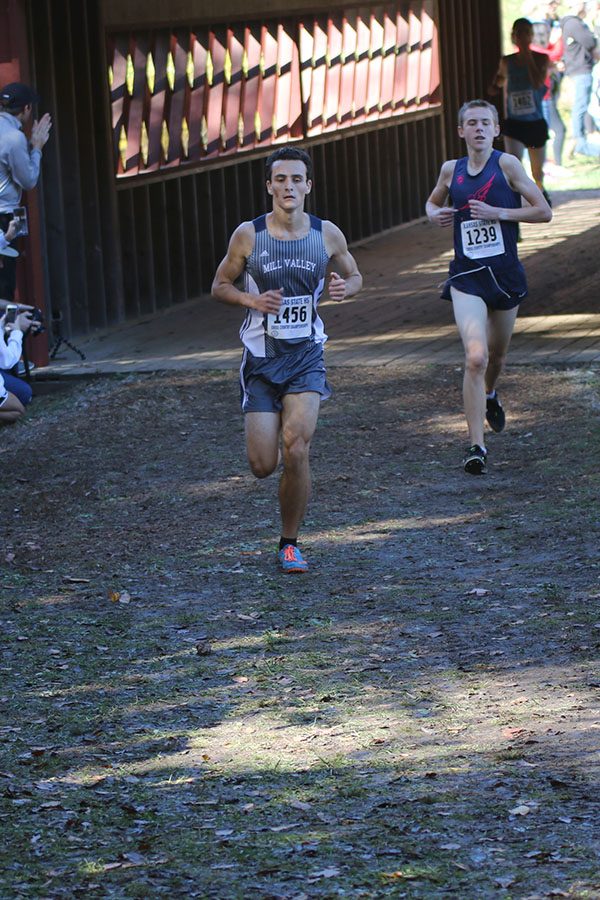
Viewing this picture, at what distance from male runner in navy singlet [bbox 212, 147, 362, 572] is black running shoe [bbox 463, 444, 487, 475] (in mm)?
2023

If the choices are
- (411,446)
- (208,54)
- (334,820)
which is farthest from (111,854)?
(208,54)

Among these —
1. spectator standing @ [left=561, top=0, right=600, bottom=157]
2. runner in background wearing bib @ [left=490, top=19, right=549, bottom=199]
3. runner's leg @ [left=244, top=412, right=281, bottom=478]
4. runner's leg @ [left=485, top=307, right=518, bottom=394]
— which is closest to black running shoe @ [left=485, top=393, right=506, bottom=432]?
runner's leg @ [left=485, top=307, right=518, bottom=394]

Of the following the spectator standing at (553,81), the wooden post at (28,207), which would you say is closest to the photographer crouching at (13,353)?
the wooden post at (28,207)

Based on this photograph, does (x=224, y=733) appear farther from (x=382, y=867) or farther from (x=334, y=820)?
(x=382, y=867)

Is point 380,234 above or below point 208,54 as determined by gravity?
below

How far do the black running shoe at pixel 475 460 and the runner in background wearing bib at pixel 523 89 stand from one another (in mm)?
7820

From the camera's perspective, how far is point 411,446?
35.4ft

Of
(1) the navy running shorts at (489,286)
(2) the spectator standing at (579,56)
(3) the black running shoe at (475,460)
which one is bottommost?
(3) the black running shoe at (475,460)

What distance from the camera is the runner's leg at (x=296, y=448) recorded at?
7.84 metres

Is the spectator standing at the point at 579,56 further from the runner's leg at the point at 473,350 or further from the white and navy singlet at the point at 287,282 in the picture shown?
the white and navy singlet at the point at 287,282

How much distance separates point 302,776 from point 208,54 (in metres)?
12.4

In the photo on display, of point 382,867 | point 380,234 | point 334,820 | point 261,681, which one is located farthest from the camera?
point 380,234

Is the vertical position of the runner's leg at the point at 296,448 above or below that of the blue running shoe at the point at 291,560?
above

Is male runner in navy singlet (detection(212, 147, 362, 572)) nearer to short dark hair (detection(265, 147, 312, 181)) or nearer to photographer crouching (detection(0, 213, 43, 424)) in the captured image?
short dark hair (detection(265, 147, 312, 181))
